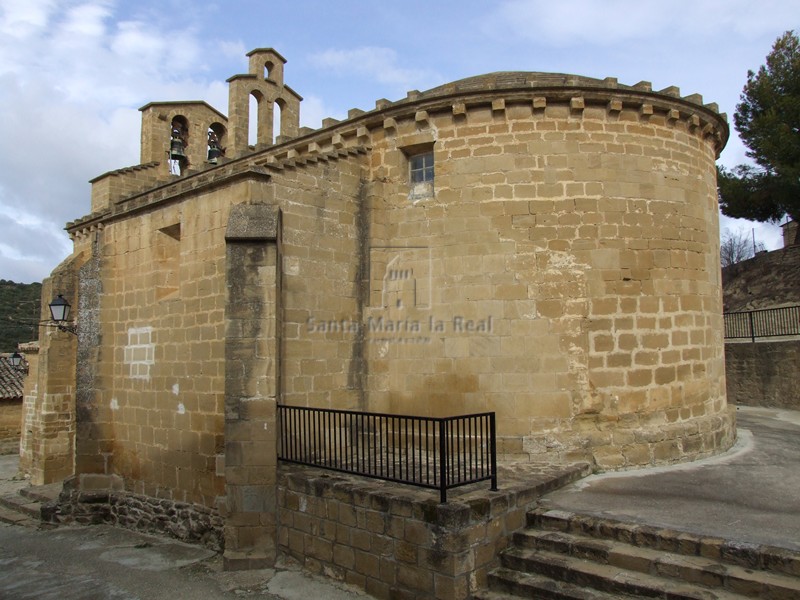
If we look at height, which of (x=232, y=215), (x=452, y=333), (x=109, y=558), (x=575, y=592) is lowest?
(x=109, y=558)

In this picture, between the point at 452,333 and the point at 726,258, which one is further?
the point at 726,258

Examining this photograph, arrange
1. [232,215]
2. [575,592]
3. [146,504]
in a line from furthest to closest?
1. [146,504]
2. [232,215]
3. [575,592]

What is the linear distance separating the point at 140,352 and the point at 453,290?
5611 mm

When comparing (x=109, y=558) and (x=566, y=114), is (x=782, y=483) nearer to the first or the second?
(x=566, y=114)

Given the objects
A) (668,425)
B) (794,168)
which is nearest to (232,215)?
(668,425)

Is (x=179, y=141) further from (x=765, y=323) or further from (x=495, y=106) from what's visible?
(x=765, y=323)

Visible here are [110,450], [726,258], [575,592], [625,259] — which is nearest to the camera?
[575,592]

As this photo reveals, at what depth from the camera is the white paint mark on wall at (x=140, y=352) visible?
10.6 metres

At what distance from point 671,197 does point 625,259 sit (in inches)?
55.3

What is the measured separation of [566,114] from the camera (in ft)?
30.3

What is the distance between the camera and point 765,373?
16.5 metres

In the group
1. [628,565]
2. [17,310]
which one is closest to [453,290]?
[628,565]

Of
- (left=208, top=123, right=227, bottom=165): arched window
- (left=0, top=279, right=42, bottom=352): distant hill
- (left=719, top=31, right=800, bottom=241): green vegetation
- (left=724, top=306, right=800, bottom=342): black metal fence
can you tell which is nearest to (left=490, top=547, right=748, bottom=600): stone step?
(left=208, top=123, right=227, bottom=165): arched window

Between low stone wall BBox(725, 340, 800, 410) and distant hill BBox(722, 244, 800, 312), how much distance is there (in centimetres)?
758
